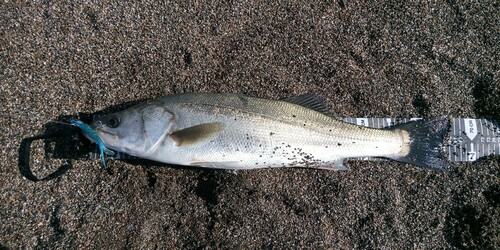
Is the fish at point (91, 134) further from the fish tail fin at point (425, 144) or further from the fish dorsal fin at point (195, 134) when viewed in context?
the fish tail fin at point (425, 144)

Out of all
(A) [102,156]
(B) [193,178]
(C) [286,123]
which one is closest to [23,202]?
(A) [102,156]

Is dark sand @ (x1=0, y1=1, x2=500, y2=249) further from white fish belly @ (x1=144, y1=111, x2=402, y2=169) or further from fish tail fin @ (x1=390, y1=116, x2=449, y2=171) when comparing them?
white fish belly @ (x1=144, y1=111, x2=402, y2=169)

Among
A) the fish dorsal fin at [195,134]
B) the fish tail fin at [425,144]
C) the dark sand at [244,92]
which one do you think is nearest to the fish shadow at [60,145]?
the dark sand at [244,92]

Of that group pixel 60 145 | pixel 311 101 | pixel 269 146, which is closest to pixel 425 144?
pixel 311 101

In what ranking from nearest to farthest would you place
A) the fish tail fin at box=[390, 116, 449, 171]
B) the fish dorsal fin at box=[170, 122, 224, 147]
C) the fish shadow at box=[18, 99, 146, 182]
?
the fish dorsal fin at box=[170, 122, 224, 147] < the fish shadow at box=[18, 99, 146, 182] < the fish tail fin at box=[390, 116, 449, 171]

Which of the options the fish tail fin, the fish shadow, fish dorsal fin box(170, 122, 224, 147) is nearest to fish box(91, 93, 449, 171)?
fish dorsal fin box(170, 122, 224, 147)

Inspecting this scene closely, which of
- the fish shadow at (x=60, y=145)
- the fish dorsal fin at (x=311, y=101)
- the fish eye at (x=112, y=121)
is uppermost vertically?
the fish dorsal fin at (x=311, y=101)

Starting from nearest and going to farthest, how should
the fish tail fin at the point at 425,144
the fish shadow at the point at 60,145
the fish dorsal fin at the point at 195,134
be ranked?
the fish dorsal fin at the point at 195,134, the fish shadow at the point at 60,145, the fish tail fin at the point at 425,144

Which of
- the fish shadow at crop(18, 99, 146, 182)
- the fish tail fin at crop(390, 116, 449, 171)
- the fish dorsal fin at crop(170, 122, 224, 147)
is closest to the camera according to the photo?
the fish dorsal fin at crop(170, 122, 224, 147)
